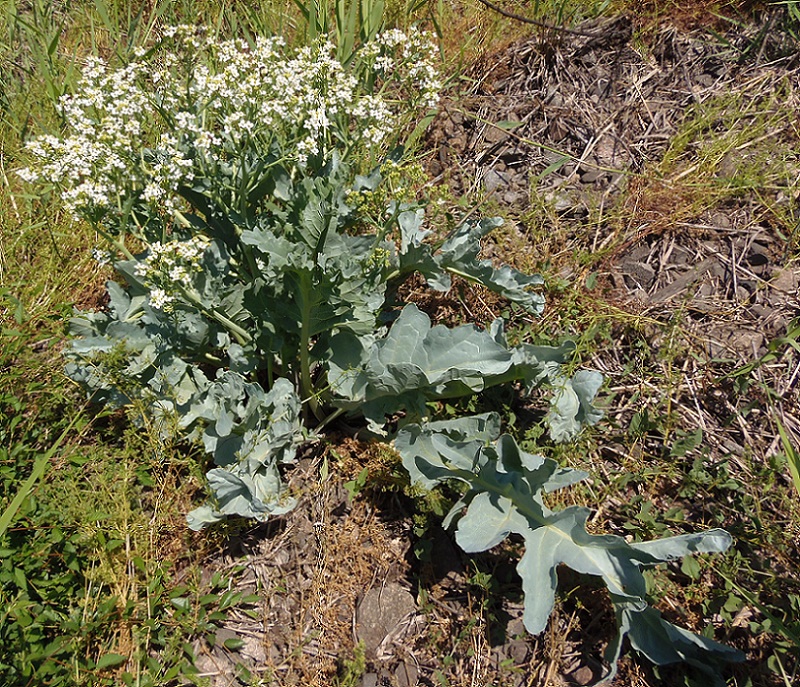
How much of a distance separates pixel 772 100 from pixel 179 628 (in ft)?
12.3

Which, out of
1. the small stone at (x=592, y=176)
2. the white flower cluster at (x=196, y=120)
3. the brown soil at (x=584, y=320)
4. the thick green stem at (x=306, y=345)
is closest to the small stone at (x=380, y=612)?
the brown soil at (x=584, y=320)

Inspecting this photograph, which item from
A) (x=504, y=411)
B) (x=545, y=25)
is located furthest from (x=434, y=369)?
(x=545, y=25)

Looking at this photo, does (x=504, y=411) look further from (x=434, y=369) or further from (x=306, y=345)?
(x=306, y=345)

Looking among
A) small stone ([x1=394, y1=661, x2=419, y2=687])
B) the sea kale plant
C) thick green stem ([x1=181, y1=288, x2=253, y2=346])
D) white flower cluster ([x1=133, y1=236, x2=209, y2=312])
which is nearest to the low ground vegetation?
small stone ([x1=394, y1=661, x2=419, y2=687])

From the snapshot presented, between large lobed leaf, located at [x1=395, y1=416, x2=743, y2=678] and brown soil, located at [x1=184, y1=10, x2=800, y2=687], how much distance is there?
221mm

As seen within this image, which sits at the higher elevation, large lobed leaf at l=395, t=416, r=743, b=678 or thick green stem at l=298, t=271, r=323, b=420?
thick green stem at l=298, t=271, r=323, b=420

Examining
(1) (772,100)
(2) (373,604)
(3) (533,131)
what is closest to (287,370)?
(2) (373,604)

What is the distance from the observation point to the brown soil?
93.9 inches

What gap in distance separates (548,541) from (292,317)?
1247mm

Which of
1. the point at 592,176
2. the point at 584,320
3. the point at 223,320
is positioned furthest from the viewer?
the point at 592,176

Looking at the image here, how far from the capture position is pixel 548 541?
2.24 meters

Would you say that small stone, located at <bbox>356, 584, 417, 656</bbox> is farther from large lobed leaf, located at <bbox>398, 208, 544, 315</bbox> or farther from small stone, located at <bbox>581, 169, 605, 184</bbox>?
small stone, located at <bbox>581, 169, 605, 184</bbox>

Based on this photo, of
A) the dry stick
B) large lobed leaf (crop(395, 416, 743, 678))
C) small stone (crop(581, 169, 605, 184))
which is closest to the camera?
large lobed leaf (crop(395, 416, 743, 678))

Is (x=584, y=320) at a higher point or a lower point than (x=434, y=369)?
lower
